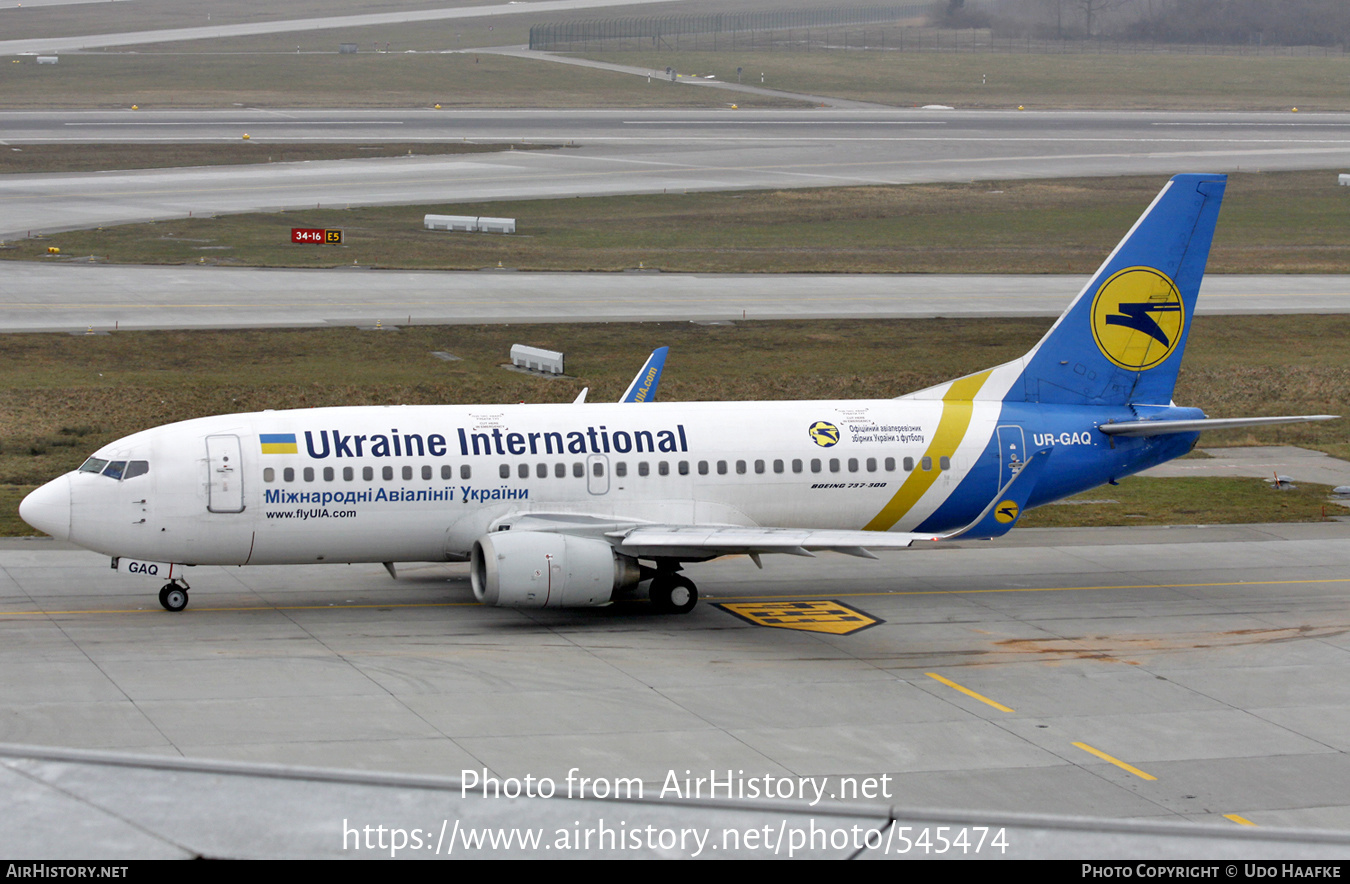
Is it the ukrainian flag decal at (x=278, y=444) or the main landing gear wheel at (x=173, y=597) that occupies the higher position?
the ukrainian flag decal at (x=278, y=444)

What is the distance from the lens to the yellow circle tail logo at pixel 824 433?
113 feet

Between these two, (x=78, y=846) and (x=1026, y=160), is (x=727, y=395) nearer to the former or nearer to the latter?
(x=78, y=846)

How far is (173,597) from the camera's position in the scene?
32.1 meters

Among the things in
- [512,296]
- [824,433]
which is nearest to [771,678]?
[824,433]

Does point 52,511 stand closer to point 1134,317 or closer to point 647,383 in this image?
point 647,383

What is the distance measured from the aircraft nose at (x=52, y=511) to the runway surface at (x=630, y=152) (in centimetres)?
5593

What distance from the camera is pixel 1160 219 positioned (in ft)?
118

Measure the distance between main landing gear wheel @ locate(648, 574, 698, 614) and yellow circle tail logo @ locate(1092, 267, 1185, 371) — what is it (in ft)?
38.3

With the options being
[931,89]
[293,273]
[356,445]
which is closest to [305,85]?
[931,89]

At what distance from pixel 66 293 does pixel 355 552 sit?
41.1m

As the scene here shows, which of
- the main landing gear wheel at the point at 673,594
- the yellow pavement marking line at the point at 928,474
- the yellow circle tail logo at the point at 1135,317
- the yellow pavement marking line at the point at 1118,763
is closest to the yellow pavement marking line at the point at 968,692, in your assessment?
the yellow pavement marking line at the point at 1118,763

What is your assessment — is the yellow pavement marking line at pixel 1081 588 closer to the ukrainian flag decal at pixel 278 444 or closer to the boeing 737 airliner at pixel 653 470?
the boeing 737 airliner at pixel 653 470

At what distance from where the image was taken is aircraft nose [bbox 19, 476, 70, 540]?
31.2 m

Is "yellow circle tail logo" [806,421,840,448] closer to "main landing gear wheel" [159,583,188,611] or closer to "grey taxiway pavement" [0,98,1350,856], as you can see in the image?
"grey taxiway pavement" [0,98,1350,856]
